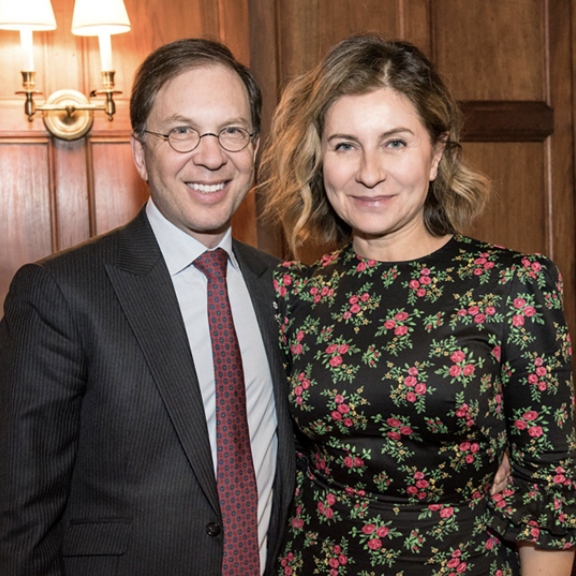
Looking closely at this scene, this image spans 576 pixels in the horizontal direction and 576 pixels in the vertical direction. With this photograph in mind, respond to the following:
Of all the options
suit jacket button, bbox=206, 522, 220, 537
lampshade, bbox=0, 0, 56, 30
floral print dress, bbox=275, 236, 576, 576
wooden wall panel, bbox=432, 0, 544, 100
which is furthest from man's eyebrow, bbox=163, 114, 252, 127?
wooden wall panel, bbox=432, 0, 544, 100

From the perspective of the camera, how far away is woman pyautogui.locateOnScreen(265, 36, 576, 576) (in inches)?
64.9

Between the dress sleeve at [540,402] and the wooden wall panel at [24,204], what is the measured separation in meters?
1.73

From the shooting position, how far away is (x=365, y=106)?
174 cm

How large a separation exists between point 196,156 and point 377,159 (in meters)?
0.41

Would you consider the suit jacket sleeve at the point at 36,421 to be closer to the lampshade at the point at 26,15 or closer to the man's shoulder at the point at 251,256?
the man's shoulder at the point at 251,256

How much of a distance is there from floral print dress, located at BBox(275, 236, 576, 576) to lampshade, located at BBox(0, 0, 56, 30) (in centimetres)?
155

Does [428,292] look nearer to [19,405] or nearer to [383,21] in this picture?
[19,405]

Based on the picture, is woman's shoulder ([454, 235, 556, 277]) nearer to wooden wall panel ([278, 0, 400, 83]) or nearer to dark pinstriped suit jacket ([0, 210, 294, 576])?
dark pinstriped suit jacket ([0, 210, 294, 576])

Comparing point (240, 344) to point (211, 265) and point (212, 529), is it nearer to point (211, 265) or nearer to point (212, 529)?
point (211, 265)

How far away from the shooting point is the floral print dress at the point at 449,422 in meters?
1.64

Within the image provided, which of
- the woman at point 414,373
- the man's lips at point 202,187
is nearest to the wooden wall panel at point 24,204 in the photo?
the man's lips at point 202,187

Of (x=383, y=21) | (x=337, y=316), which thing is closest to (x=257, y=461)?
(x=337, y=316)

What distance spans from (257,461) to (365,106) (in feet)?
2.70

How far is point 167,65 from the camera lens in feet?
6.04
